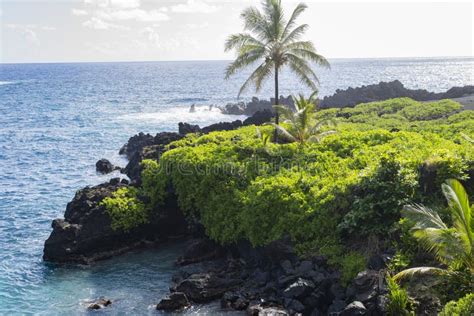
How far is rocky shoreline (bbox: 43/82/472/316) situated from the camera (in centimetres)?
1711

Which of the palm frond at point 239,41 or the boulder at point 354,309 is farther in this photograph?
the palm frond at point 239,41

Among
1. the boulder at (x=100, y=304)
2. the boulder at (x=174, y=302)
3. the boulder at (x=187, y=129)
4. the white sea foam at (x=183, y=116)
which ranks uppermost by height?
the boulder at (x=187, y=129)

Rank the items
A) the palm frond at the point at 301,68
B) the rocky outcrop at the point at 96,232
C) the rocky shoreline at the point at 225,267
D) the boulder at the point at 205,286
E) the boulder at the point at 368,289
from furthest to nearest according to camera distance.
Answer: the palm frond at the point at 301,68, the rocky outcrop at the point at 96,232, the boulder at the point at 205,286, the rocky shoreline at the point at 225,267, the boulder at the point at 368,289

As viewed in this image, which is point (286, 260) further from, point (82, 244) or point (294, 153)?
point (82, 244)

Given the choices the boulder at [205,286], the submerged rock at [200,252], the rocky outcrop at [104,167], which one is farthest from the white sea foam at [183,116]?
the boulder at [205,286]

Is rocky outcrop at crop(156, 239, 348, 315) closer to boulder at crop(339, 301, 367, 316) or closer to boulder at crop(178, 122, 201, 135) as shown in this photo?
boulder at crop(339, 301, 367, 316)

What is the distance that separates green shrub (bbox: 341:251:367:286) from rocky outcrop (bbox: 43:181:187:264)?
40.8 ft

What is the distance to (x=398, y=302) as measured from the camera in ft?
48.4

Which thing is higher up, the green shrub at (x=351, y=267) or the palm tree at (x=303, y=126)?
the palm tree at (x=303, y=126)

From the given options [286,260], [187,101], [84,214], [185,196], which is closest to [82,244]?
[84,214]

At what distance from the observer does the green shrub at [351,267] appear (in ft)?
57.7

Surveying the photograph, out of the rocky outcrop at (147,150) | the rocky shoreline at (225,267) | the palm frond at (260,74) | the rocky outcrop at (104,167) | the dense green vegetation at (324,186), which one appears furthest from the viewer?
the rocky outcrop at (104,167)

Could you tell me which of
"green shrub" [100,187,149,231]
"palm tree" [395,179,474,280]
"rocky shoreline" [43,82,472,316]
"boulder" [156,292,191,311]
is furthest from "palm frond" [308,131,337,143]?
"palm tree" [395,179,474,280]

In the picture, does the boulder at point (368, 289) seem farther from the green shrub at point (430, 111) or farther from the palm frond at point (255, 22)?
the green shrub at point (430, 111)
